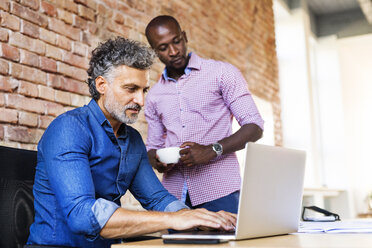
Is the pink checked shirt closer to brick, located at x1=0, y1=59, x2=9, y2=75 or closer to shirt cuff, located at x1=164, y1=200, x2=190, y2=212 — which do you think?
shirt cuff, located at x1=164, y1=200, x2=190, y2=212

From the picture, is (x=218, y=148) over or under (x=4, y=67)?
under

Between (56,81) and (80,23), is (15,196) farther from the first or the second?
(80,23)

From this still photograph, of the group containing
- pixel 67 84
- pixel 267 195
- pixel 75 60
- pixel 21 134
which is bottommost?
pixel 267 195

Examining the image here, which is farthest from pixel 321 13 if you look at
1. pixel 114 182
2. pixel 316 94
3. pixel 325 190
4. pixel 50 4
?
pixel 114 182

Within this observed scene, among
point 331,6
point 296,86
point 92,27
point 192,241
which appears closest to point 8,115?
point 92,27

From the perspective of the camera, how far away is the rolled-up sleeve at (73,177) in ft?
4.05

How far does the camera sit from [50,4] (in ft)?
7.47

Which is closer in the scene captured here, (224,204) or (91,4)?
(224,204)

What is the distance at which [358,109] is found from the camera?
770cm

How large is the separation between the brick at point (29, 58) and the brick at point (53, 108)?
194 millimetres

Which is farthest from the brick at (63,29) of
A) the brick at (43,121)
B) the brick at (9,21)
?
the brick at (43,121)

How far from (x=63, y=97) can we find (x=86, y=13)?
1.69ft

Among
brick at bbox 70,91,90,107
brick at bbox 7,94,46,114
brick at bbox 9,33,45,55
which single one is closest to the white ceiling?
brick at bbox 70,91,90,107

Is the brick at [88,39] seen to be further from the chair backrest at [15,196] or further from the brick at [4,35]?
the chair backrest at [15,196]
